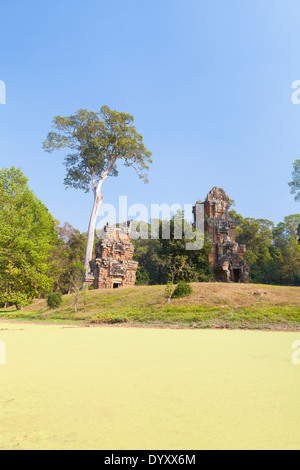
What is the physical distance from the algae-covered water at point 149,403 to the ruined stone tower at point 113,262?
20.7 m

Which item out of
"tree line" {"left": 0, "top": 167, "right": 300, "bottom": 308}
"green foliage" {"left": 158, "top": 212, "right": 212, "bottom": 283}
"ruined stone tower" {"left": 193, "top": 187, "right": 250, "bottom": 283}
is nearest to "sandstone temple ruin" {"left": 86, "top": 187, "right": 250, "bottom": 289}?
"ruined stone tower" {"left": 193, "top": 187, "right": 250, "bottom": 283}

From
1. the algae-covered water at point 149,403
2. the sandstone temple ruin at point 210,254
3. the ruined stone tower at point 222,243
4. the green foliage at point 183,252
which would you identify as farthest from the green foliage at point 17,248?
the algae-covered water at point 149,403

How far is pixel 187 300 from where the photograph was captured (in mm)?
14102

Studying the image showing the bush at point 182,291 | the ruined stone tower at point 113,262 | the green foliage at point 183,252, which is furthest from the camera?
the ruined stone tower at point 113,262

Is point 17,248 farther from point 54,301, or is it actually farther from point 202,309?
point 202,309

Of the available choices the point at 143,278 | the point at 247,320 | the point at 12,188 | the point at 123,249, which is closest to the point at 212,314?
the point at 247,320

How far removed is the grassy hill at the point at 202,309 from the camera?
10751mm

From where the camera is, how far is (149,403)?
7.23 ft

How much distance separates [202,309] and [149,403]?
35.1ft

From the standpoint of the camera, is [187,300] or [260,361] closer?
[260,361]

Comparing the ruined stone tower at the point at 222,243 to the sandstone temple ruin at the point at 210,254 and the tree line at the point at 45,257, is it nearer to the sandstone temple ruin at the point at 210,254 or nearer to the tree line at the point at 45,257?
the sandstone temple ruin at the point at 210,254

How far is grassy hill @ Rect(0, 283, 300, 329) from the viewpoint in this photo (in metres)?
10.8
